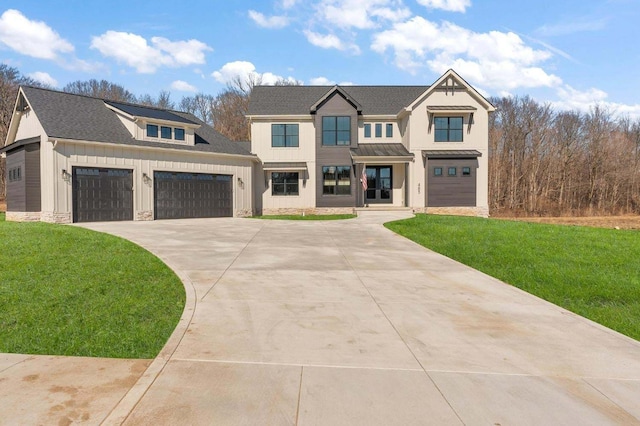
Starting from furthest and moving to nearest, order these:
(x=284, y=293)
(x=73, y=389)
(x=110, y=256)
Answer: (x=110, y=256) < (x=284, y=293) < (x=73, y=389)

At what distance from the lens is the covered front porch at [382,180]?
81.8ft

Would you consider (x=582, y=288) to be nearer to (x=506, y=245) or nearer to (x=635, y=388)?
(x=506, y=245)

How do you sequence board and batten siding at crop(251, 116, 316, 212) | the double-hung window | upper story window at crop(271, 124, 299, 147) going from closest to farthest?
the double-hung window, board and batten siding at crop(251, 116, 316, 212), upper story window at crop(271, 124, 299, 147)

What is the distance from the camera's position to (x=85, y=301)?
17.7ft

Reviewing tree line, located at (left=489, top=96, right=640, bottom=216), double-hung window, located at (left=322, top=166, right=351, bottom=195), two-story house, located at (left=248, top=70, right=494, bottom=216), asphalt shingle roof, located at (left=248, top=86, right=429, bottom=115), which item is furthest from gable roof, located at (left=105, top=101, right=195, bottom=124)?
tree line, located at (left=489, top=96, right=640, bottom=216)

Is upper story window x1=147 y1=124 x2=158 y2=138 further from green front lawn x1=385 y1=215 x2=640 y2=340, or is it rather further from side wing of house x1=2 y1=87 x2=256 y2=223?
green front lawn x1=385 y1=215 x2=640 y2=340

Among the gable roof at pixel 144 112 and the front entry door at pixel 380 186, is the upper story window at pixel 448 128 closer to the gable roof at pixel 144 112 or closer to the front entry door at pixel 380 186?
the front entry door at pixel 380 186

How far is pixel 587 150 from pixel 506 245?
4332 cm

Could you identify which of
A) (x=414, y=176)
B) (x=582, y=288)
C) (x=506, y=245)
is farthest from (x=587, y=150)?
(x=582, y=288)

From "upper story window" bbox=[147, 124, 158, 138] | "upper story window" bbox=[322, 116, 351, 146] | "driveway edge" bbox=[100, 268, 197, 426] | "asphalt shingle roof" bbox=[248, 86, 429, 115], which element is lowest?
"driveway edge" bbox=[100, 268, 197, 426]

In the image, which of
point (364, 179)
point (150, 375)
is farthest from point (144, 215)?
point (150, 375)

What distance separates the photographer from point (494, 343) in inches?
167

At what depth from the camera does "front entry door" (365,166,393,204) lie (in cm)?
2605

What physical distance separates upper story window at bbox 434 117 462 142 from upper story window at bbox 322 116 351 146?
620 centimetres
